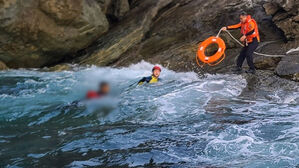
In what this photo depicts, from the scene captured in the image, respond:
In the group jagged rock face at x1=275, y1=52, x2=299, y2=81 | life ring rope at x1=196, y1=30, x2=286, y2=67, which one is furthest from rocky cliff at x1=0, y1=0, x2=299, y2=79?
jagged rock face at x1=275, y1=52, x2=299, y2=81

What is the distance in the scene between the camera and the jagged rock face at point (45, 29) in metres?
12.3

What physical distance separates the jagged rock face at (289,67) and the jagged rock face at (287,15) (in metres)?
0.77

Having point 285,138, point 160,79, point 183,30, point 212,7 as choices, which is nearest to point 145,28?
point 183,30

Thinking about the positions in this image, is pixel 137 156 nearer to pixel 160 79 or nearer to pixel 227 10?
pixel 160 79

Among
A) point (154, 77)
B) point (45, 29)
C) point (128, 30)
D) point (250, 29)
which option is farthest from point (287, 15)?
point (45, 29)

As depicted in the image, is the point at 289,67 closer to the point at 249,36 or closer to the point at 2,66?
the point at 249,36

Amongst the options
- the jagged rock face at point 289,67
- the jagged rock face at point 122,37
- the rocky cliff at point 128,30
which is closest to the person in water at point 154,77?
the rocky cliff at point 128,30

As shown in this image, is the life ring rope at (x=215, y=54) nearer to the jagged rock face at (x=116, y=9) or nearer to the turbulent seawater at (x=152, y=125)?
the turbulent seawater at (x=152, y=125)

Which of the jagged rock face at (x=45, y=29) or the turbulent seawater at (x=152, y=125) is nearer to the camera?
the turbulent seawater at (x=152, y=125)

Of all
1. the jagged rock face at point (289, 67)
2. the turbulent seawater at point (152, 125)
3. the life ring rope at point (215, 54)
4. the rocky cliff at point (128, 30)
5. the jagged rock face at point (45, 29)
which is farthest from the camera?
the jagged rock face at point (45, 29)

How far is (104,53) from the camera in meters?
13.7

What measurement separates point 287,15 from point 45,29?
8.10 m

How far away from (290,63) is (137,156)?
20.2 feet

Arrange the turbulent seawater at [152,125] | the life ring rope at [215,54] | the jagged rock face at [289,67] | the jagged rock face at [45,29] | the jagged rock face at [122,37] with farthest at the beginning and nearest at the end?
1. the jagged rock face at [122,37]
2. the jagged rock face at [45,29]
3. the life ring rope at [215,54]
4. the jagged rock face at [289,67]
5. the turbulent seawater at [152,125]
